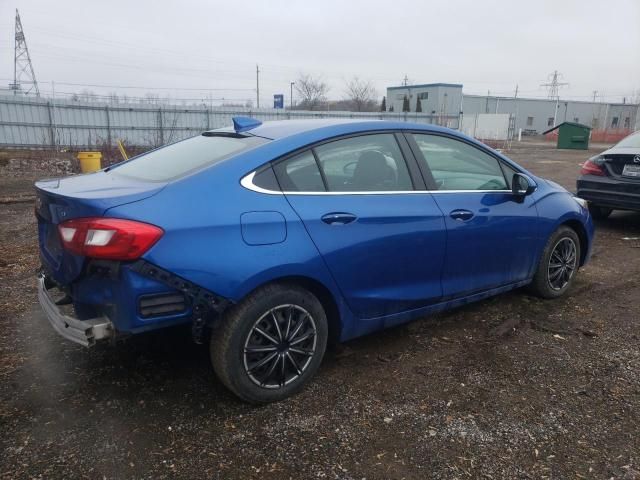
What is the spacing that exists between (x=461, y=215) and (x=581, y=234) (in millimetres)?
1881

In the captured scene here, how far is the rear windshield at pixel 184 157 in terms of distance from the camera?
284 cm

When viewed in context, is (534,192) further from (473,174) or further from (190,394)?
(190,394)

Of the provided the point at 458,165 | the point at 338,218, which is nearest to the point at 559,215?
the point at 458,165

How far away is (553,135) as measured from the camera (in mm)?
46656

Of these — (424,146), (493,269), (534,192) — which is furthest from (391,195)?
(534,192)

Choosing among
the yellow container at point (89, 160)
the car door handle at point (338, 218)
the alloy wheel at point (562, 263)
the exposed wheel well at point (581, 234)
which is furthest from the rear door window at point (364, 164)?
the yellow container at point (89, 160)

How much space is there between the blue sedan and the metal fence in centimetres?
1845

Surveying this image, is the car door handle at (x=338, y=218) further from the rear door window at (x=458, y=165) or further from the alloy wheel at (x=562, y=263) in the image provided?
the alloy wheel at (x=562, y=263)

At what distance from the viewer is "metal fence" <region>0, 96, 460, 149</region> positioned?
67.8 feet

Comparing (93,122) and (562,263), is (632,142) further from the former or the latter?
(93,122)

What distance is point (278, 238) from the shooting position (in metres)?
2.62

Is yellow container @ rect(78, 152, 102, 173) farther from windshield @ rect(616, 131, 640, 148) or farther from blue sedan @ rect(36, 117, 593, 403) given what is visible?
windshield @ rect(616, 131, 640, 148)

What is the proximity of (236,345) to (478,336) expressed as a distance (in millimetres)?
2000

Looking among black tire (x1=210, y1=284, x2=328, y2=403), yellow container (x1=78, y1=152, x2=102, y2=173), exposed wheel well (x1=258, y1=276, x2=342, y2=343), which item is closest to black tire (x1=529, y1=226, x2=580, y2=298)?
exposed wheel well (x1=258, y1=276, x2=342, y2=343)
